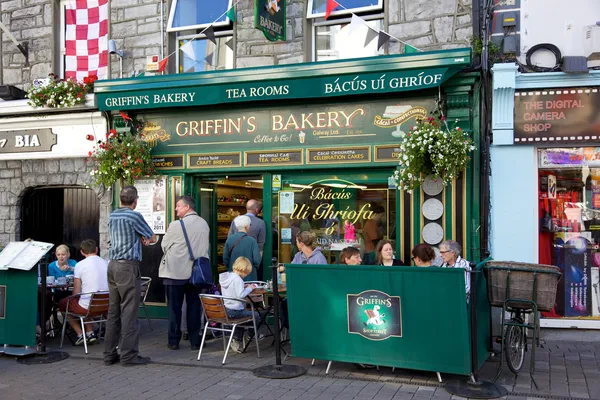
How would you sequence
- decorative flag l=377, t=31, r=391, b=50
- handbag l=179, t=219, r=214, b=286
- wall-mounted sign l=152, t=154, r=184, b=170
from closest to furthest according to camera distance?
handbag l=179, t=219, r=214, b=286 → decorative flag l=377, t=31, r=391, b=50 → wall-mounted sign l=152, t=154, r=184, b=170

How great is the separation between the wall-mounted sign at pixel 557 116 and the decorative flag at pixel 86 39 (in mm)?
7016

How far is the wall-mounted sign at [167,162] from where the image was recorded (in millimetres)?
9914

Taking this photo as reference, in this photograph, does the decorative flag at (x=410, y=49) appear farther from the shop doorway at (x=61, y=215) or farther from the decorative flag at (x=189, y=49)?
the shop doorway at (x=61, y=215)

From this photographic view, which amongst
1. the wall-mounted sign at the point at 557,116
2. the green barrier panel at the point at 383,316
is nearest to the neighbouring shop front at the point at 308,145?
the wall-mounted sign at the point at 557,116

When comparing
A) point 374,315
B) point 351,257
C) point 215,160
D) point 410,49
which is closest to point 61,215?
point 215,160

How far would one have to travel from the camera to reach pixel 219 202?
407 inches

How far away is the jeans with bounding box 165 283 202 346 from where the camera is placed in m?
7.61

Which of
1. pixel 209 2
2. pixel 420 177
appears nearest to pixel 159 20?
pixel 209 2

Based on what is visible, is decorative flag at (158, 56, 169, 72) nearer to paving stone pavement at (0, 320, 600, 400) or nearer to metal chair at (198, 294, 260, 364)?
metal chair at (198, 294, 260, 364)

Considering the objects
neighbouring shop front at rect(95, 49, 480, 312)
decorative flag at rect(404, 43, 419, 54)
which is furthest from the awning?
decorative flag at rect(404, 43, 419, 54)

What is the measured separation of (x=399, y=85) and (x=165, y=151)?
13.0ft

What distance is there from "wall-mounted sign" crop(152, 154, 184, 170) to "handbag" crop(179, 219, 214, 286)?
2.46 metres

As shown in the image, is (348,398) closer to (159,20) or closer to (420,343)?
(420,343)

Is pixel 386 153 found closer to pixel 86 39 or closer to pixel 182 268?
pixel 182 268
